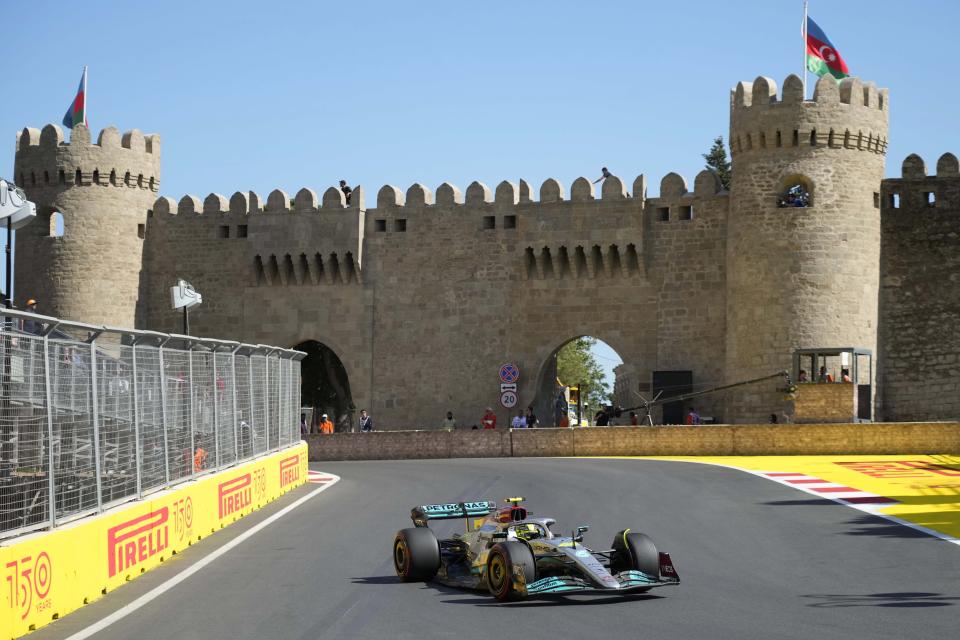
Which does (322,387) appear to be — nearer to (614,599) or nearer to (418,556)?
(418,556)

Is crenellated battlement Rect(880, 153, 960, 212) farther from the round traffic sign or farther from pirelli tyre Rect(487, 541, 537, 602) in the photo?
pirelli tyre Rect(487, 541, 537, 602)

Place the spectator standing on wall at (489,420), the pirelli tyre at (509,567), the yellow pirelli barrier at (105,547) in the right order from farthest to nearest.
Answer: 1. the spectator standing on wall at (489,420)
2. the pirelli tyre at (509,567)
3. the yellow pirelli barrier at (105,547)

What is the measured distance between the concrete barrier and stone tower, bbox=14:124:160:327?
11.5 m

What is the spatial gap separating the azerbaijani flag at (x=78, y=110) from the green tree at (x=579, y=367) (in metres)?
48.6

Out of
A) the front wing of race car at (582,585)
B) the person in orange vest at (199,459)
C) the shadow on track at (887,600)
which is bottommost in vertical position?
the shadow on track at (887,600)

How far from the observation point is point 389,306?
4178cm

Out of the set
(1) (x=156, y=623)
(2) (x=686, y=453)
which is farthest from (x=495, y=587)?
(2) (x=686, y=453)

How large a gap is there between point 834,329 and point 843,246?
2.23 m

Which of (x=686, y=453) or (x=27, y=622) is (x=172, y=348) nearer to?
(x=27, y=622)

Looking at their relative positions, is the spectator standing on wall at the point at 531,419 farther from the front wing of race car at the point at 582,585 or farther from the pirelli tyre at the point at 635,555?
the front wing of race car at the point at 582,585

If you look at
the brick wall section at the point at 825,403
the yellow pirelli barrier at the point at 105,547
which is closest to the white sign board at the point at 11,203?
the yellow pirelli barrier at the point at 105,547

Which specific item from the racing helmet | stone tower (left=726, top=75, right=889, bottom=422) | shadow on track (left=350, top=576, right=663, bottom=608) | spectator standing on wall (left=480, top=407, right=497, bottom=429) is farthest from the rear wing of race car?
spectator standing on wall (left=480, top=407, right=497, bottom=429)

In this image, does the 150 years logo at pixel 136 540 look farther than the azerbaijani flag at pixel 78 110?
No

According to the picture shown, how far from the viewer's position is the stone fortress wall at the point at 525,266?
3644 centimetres
